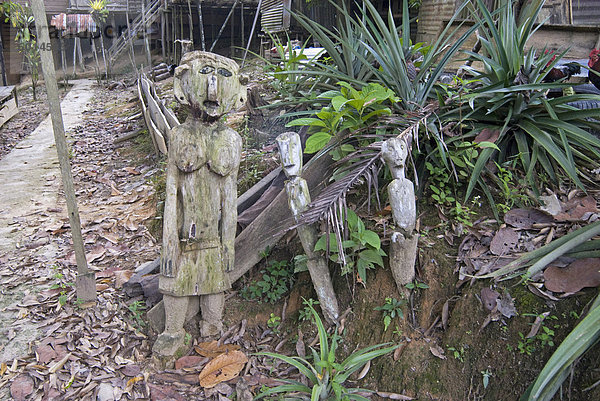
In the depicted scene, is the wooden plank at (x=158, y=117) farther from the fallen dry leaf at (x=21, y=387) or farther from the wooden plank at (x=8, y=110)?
the wooden plank at (x=8, y=110)

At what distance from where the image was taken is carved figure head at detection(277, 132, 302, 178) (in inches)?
99.5

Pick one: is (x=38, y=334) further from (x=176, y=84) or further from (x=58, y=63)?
(x=58, y=63)

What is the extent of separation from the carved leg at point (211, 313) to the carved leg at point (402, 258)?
1.13m

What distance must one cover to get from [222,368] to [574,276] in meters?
2.06

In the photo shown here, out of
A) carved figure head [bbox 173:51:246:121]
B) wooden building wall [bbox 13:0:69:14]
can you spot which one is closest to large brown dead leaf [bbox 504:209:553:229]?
carved figure head [bbox 173:51:246:121]

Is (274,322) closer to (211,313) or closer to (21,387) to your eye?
(211,313)

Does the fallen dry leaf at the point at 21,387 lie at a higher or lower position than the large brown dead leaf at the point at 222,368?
higher

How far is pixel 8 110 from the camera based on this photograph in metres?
9.06

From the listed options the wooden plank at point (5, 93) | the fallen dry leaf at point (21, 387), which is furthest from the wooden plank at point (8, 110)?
the fallen dry leaf at point (21, 387)

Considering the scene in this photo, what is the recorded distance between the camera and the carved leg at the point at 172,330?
2.77 meters

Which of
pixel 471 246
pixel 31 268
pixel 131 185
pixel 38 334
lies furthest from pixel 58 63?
pixel 471 246

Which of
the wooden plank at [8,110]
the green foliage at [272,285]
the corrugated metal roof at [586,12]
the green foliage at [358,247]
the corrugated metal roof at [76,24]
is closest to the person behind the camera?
the green foliage at [358,247]

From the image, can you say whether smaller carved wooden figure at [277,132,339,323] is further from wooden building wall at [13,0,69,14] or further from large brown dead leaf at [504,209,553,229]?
wooden building wall at [13,0,69,14]

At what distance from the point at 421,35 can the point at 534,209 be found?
5.10 m
